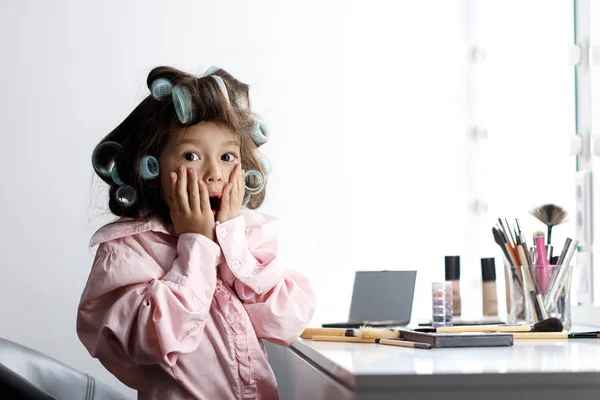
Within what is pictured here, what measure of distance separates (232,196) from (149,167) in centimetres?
11

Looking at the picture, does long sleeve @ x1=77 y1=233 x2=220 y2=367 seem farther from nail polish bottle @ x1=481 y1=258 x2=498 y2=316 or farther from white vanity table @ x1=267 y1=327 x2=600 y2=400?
nail polish bottle @ x1=481 y1=258 x2=498 y2=316

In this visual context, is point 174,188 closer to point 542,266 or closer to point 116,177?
point 116,177

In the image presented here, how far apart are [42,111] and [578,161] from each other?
1133mm

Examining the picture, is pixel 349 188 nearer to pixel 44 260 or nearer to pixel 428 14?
pixel 428 14

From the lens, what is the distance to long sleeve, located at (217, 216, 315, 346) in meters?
0.99

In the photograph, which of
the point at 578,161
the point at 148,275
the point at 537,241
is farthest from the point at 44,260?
the point at 578,161

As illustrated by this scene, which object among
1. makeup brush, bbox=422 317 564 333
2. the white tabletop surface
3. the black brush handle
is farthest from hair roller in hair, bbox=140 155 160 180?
the black brush handle

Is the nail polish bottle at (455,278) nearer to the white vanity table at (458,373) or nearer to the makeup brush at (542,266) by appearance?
the makeup brush at (542,266)

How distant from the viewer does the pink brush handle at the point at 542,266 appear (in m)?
1.27

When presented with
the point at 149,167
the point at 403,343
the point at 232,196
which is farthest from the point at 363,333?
the point at 149,167

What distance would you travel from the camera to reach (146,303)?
89 centimetres

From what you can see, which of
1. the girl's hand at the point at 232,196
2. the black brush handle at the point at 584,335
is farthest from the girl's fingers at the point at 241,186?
the black brush handle at the point at 584,335

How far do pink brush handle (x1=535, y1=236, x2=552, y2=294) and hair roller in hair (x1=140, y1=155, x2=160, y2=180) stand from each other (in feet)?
2.09

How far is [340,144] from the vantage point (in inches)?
71.9
